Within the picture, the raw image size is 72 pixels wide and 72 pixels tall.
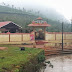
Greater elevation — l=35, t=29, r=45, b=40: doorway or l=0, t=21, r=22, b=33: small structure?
l=0, t=21, r=22, b=33: small structure

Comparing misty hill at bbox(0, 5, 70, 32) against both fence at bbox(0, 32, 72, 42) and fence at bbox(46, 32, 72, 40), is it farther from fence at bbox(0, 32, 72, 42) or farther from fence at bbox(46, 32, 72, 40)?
fence at bbox(0, 32, 72, 42)

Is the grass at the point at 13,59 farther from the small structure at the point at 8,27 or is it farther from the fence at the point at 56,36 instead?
the small structure at the point at 8,27

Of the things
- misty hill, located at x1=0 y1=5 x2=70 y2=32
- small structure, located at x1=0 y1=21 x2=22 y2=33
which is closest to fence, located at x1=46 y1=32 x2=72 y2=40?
small structure, located at x1=0 y1=21 x2=22 y2=33

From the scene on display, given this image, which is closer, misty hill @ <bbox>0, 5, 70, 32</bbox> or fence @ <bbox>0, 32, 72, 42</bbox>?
fence @ <bbox>0, 32, 72, 42</bbox>

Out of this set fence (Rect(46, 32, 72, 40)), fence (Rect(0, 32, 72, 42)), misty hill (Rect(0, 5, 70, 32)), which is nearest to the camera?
fence (Rect(0, 32, 72, 42))

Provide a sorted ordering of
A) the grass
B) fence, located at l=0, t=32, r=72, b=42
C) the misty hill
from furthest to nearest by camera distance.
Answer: the misty hill
fence, located at l=0, t=32, r=72, b=42
the grass

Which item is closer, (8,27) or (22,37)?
(22,37)

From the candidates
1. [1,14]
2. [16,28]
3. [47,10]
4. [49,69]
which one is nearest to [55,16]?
[47,10]

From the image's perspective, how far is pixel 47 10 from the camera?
117 m

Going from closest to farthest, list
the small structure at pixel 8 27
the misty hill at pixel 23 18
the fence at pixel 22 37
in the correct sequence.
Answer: the fence at pixel 22 37
the small structure at pixel 8 27
the misty hill at pixel 23 18

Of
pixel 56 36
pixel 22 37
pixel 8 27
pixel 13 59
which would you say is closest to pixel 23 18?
pixel 8 27

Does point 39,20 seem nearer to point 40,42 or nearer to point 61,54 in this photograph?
point 40,42

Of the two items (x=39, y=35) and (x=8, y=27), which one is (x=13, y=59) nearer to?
(x=39, y=35)

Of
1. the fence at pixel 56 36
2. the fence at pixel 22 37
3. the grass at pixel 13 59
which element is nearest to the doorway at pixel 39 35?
the fence at pixel 56 36
